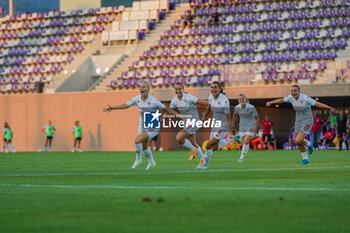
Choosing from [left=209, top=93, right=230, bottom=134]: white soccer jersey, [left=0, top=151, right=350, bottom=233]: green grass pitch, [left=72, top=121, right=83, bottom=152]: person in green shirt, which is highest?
[left=209, top=93, right=230, bottom=134]: white soccer jersey

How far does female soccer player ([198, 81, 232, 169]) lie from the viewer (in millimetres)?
15570

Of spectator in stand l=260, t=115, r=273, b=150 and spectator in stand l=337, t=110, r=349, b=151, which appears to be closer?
spectator in stand l=337, t=110, r=349, b=151

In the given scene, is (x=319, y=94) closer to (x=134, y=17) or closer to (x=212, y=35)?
(x=212, y=35)

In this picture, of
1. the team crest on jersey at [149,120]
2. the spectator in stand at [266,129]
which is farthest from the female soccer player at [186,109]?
the spectator in stand at [266,129]

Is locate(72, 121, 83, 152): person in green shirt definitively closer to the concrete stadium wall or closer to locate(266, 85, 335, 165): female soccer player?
the concrete stadium wall

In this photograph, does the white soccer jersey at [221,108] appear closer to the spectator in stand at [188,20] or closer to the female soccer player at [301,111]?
the female soccer player at [301,111]

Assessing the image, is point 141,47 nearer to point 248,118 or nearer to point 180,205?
point 248,118

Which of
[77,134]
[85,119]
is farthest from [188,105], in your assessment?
[85,119]

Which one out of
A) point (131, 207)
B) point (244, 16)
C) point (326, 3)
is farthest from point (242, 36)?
point (131, 207)

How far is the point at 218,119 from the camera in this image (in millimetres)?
16000

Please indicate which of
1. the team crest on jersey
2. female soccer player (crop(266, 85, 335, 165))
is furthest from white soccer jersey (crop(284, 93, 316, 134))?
the team crest on jersey

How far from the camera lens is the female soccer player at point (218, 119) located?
1557 cm

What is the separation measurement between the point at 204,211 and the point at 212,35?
3545cm

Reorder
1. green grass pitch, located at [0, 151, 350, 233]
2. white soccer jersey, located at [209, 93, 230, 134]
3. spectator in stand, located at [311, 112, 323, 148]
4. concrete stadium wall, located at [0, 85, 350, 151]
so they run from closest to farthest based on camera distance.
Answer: green grass pitch, located at [0, 151, 350, 233], white soccer jersey, located at [209, 93, 230, 134], spectator in stand, located at [311, 112, 323, 148], concrete stadium wall, located at [0, 85, 350, 151]
